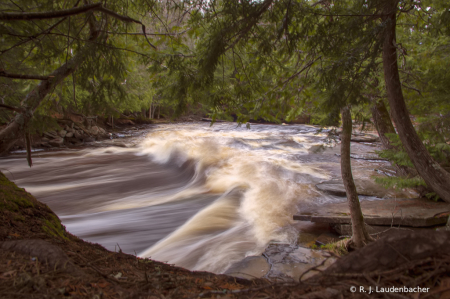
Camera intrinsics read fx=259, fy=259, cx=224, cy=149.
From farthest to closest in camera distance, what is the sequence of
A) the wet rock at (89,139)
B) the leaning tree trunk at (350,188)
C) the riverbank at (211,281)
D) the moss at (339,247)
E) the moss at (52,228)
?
the wet rock at (89,139)
the moss at (339,247)
the leaning tree trunk at (350,188)
the moss at (52,228)
the riverbank at (211,281)

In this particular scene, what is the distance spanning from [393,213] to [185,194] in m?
6.32

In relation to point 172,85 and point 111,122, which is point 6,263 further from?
point 111,122

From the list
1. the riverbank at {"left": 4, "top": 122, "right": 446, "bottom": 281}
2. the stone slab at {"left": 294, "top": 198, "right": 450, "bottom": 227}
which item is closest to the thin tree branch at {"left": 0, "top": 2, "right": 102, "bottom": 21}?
the riverbank at {"left": 4, "top": 122, "right": 446, "bottom": 281}

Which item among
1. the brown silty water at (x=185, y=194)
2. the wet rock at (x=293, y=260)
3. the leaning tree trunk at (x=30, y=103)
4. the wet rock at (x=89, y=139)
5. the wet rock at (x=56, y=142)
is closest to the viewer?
the leaning tree trunk at (x=30, y=103)

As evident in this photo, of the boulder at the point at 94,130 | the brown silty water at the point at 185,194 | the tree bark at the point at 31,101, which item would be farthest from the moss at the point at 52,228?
the boulder at the point at 94,130

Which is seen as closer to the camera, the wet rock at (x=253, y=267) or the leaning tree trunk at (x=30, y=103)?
the leaning tree trunk at (x=30, y=103)

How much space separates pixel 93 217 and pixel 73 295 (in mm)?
6413

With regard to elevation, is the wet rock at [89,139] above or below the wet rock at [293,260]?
above

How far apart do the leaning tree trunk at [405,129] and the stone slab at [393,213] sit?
56 centimetres

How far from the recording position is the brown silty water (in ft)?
19.0

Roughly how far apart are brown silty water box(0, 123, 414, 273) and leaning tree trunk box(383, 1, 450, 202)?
1387 mm

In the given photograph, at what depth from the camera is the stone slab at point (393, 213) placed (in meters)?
5.37

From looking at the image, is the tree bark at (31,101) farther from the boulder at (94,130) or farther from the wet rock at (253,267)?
the boulder at (94,130)

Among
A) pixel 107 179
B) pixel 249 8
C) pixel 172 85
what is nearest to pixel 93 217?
pixel 107 179
